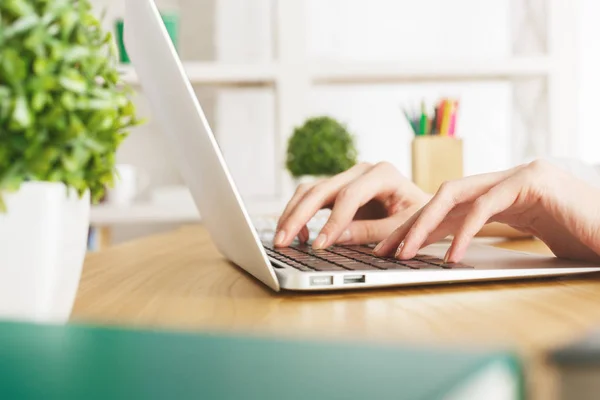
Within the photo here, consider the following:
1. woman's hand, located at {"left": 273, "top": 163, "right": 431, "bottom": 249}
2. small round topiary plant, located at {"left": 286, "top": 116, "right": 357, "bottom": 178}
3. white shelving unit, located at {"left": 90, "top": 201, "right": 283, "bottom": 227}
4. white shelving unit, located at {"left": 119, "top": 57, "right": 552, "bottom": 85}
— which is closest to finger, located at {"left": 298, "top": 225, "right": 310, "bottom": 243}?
woman's hand, located at {"left": 273, "top": 163, "right": 431, "bottom": 249}

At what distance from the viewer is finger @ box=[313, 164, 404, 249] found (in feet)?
2.44

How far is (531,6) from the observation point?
7.96 ft

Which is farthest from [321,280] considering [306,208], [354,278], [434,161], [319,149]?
[319,149]

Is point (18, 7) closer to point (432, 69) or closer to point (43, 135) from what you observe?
point (43, 135)

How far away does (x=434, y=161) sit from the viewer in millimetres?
1517

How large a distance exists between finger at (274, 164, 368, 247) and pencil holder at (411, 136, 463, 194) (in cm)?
70

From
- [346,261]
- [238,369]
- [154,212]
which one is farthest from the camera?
[154,212]

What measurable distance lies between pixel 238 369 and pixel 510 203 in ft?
1.46

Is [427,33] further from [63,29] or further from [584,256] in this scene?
[63,29]

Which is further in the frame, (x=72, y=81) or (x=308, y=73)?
(x=308, y=73)

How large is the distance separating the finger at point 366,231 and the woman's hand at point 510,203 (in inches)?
6.7

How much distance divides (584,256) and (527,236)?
1.29 ft

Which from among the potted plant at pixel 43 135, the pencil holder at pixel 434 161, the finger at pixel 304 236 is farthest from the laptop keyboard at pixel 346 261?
the pencil holder at pixel 434 161

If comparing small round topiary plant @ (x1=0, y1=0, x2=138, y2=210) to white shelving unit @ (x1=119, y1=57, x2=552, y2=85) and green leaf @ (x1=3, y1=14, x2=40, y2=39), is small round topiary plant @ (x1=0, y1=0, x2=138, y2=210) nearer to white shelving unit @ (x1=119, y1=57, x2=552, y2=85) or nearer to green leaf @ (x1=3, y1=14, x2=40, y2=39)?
green leaf @ (x1=3, y1=14, x2=40, y2=39)
